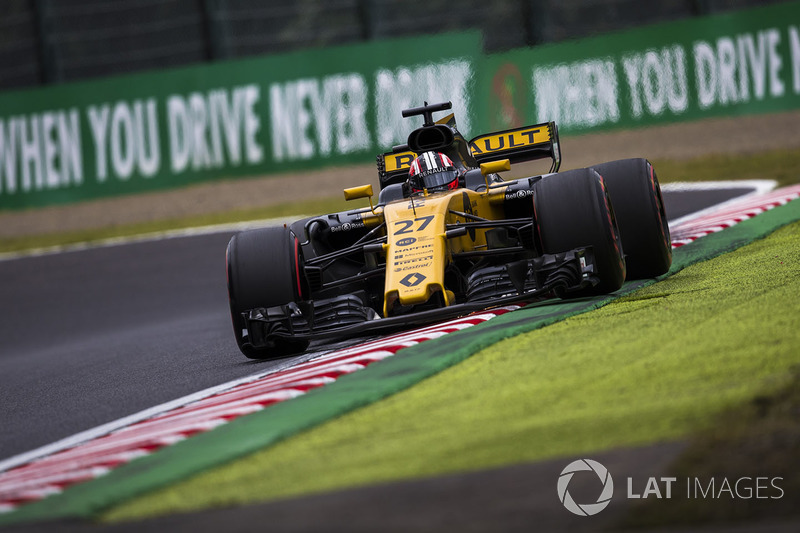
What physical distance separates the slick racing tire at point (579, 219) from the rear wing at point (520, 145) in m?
2.04

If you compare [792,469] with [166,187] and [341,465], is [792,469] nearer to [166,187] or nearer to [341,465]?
[341,465]

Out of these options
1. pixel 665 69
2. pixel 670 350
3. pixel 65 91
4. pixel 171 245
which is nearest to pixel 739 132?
pixel 665 69

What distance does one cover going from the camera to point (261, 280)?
782 cm

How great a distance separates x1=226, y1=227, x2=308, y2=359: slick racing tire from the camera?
7805 millimetres

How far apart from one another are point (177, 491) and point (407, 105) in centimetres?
1631

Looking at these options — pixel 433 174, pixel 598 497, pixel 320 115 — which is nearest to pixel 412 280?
pixel 433 174

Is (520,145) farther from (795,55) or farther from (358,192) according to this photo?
(795,55)

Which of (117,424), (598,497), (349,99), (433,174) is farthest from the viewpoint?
(349,99)

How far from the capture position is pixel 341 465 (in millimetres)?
4379

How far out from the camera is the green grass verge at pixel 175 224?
60.2ft

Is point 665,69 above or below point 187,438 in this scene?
above

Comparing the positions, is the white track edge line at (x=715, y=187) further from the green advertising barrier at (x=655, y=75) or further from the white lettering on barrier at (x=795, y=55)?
the white lettering on barrier at (x=795, y=55)

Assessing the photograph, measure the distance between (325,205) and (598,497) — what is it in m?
15.1

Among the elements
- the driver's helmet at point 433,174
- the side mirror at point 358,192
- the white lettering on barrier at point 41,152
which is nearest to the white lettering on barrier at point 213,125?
the white lettering on barrier at point 41,152
